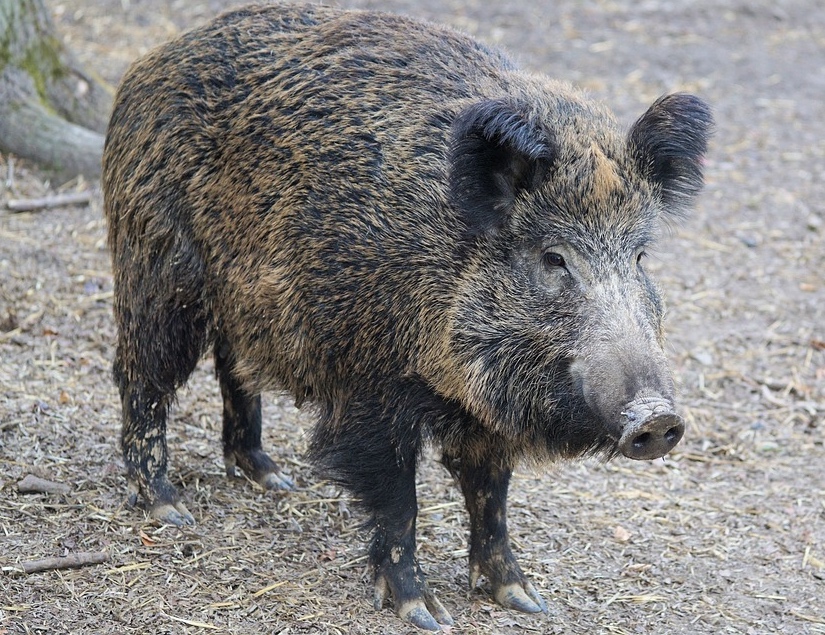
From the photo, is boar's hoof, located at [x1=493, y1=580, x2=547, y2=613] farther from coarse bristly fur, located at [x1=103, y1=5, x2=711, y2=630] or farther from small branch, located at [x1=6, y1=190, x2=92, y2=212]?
small branch, located at [x1=6, y1=190, x2=92, y2=212]

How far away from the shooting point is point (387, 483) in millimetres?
4383

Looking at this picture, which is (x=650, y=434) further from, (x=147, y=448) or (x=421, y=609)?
(x=147, y=448)

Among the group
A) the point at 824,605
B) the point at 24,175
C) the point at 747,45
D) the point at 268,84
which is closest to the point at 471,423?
the point at 268,84

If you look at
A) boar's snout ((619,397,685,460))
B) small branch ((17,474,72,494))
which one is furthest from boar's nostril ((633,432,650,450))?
small branch ((17,474,72,494))

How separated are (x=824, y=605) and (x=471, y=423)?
2055 mm

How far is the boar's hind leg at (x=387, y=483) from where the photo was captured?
4320 mm

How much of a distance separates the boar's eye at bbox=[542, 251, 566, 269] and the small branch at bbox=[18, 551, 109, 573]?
2.24 metres

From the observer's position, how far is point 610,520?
18.1 feet

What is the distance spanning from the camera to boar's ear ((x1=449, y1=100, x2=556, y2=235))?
12.7ft

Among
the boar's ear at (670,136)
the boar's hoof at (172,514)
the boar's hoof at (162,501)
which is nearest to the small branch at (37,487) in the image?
the boar's hoof at (162,501)

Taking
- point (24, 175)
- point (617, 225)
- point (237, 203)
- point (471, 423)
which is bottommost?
point (24, 175)

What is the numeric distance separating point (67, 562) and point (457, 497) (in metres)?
2.05

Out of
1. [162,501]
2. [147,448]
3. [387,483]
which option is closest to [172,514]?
[162,501]

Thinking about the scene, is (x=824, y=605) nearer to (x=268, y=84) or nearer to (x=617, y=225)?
(x=617, y=225)
